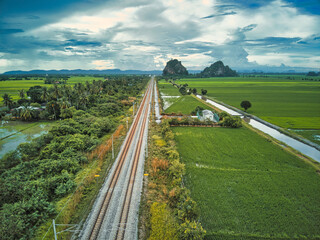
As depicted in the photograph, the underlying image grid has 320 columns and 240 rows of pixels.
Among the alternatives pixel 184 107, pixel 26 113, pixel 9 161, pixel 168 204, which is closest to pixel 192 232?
pixel 168 204

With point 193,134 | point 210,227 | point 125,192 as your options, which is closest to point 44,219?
point 125,192

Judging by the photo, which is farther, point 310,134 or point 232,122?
point 232,122

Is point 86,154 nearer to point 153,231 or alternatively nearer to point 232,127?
point 153,231

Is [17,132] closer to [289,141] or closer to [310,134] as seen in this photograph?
[289,141]

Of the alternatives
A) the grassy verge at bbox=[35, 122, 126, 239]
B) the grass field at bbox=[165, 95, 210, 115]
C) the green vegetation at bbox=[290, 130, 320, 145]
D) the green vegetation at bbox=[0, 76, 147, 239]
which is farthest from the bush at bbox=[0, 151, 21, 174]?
the green vegetation at bbox=[290, 130, 320, 145]

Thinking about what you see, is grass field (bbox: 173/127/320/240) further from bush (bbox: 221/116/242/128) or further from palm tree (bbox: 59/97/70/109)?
palm tree (bbox: 59/97/70/109)

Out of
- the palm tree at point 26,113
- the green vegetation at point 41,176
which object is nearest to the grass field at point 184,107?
the green vegetation at point 41,176

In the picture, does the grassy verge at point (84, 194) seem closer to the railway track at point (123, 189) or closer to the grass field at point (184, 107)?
the railway track at point (123, 189)

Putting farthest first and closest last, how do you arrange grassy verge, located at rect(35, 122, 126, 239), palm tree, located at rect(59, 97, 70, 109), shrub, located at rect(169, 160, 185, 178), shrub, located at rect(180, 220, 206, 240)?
palm tree, located at rect(59, 97, 70, 109), shrub, located at rect(169, 160, 185, 178), grassy verge, located at rect(35, 122, 126, 239), shrub, located at rect(180, 220, 206, 240)

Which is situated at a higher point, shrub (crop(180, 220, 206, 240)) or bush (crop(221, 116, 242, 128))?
bush (crop(221, 116, 242, 128))
